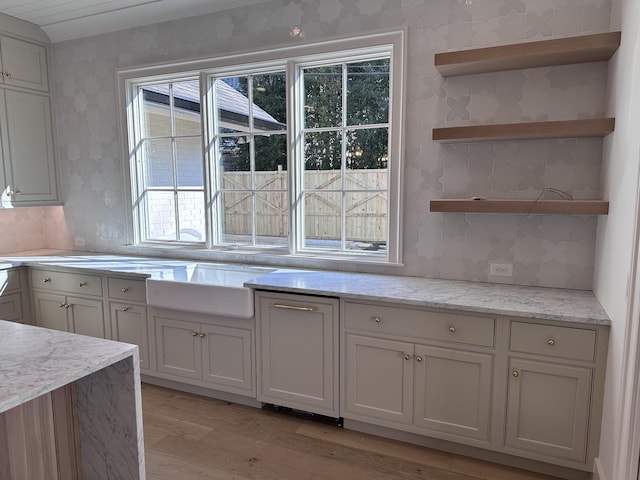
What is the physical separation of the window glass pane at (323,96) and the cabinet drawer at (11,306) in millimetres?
2722

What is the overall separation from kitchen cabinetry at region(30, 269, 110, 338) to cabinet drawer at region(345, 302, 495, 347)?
2.02m

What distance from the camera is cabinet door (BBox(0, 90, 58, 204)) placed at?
349 cm

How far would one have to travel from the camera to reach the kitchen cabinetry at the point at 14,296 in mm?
3279

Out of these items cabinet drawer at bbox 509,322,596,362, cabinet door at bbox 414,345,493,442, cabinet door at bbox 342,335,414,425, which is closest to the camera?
cabinet drawer at bbox 509,322,596,362

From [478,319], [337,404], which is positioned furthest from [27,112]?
[478,319]

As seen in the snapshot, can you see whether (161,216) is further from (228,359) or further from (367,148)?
(367,148)

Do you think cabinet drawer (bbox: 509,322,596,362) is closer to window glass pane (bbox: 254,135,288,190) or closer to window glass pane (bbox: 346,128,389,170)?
window glass pane (bbox: 346,128,389,170)

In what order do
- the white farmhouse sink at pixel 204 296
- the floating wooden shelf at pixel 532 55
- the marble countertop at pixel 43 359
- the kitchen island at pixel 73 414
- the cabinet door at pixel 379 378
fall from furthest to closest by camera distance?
the white farmhouse sink at pixel 204 296, the cabinet door at pixel 379 378, the floating wooden shelf at pixel 532 55, the kitchen island at pixel 73 414, the marble countertop at pixel 43 359

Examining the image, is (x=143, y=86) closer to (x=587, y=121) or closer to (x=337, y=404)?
(x=337, y=404)

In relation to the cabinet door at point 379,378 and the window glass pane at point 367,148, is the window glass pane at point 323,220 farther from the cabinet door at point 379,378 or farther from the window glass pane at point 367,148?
the cabinet door at point 379,378

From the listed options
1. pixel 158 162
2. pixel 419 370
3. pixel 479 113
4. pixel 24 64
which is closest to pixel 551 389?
pixel 419 370

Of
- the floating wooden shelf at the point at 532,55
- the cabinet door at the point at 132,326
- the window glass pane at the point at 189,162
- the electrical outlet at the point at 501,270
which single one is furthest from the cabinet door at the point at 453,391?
the window glass pane at the point at 189,162

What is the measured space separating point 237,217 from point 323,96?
1.17 meters

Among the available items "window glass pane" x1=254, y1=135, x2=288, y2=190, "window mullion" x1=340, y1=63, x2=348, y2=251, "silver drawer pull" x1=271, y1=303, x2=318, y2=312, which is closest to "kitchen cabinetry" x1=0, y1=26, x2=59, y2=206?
"window glass pane" x1=254, y1=135, x2=288, y2=190
